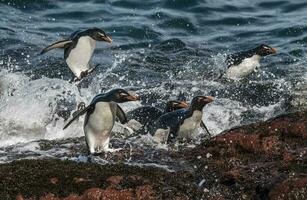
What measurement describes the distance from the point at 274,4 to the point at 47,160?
15.1 metres

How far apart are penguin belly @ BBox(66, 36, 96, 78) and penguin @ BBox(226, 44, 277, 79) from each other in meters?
3.05

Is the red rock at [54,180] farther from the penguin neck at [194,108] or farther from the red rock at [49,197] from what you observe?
the penguin neck at [194,108]

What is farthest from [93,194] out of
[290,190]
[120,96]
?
[120,96]

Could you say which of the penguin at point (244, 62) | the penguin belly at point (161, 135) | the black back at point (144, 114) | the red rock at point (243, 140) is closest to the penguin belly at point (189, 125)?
the penguin belly at point (161, 135)

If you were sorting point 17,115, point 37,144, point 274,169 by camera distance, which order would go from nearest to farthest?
point 274,169, point 37,144, point 17,115

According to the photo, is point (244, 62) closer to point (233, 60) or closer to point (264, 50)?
point (233, 60)

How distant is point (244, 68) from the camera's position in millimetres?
13078

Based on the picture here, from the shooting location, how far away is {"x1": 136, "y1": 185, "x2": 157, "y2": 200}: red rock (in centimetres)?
545

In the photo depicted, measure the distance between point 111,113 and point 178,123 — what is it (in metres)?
1.02

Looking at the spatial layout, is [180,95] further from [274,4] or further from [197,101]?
[274,4]

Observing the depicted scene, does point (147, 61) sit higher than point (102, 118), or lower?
lower

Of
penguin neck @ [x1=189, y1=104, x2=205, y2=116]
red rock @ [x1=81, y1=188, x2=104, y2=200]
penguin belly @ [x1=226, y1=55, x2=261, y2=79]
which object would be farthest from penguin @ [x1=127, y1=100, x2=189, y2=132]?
red rock @ [x1=81, y1=188, x2=104, y2=200]

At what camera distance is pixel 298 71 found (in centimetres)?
1344

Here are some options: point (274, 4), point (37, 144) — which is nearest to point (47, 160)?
point (37, 144)
